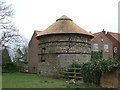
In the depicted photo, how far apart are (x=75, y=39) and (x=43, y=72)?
18.6 ft

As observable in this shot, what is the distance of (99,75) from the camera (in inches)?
512

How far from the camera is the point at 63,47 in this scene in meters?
21.8

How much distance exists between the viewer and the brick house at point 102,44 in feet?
121

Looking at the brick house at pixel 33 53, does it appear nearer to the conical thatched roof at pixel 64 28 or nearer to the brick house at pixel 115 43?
the conical thatched roof at pixel 64 28

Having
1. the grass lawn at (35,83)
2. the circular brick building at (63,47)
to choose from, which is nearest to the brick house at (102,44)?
the circular brick building at (63,47)

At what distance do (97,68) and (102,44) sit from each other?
26.0 metres

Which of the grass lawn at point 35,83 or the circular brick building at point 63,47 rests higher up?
the circular brick building at point 63,47

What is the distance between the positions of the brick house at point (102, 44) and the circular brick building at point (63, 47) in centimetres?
1392

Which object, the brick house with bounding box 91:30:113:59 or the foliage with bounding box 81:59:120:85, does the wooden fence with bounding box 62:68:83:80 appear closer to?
the foliage with bounding box 81:59:120:85

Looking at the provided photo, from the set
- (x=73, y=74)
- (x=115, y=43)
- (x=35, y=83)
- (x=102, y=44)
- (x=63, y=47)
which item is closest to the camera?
(x=35, y=83)

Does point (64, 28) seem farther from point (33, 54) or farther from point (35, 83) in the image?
point (33, 54)

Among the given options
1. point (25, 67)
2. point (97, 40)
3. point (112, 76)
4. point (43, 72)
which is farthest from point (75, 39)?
point (25, 67)

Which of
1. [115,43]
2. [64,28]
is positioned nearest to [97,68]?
[64,28]

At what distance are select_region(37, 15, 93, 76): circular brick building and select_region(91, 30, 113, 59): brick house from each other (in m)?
13.9
